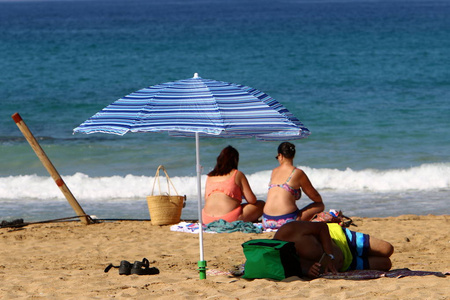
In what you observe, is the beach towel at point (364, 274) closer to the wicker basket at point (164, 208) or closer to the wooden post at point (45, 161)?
the wicker basket at point (164, 208)

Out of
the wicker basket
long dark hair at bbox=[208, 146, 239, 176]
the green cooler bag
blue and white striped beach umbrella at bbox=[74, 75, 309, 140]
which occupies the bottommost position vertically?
the green cooler bag

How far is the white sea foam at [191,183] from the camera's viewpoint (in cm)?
1169

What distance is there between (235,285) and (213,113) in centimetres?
136

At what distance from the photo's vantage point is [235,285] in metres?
5.38

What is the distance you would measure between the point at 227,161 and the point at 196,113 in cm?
292

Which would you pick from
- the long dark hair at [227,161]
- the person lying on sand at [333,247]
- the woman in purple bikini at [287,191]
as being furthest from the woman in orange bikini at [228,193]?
the person lying on sand at [333,247]

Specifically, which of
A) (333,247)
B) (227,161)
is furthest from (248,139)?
(333,247)

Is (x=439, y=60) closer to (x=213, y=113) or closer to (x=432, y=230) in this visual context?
(x=432, y=230)

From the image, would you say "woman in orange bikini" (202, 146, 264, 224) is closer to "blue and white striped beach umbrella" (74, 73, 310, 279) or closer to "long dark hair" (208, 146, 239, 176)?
"long dark hair" (208, 146, 239, 176)

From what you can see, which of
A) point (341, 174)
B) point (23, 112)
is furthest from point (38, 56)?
point (341, 174)

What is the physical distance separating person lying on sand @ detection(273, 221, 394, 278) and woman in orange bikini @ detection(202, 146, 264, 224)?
2226 mm

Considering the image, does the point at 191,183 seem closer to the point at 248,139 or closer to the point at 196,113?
the point at 248,139

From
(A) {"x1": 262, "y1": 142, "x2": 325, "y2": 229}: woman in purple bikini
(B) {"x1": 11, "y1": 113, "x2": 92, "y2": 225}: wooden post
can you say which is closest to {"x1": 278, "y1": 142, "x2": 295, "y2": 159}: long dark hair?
(A) {"x1": 262, "y1": 142, "x2": 325, "y2": 229}: woman in purple bikini

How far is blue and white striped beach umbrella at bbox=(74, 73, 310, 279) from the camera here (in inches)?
195
